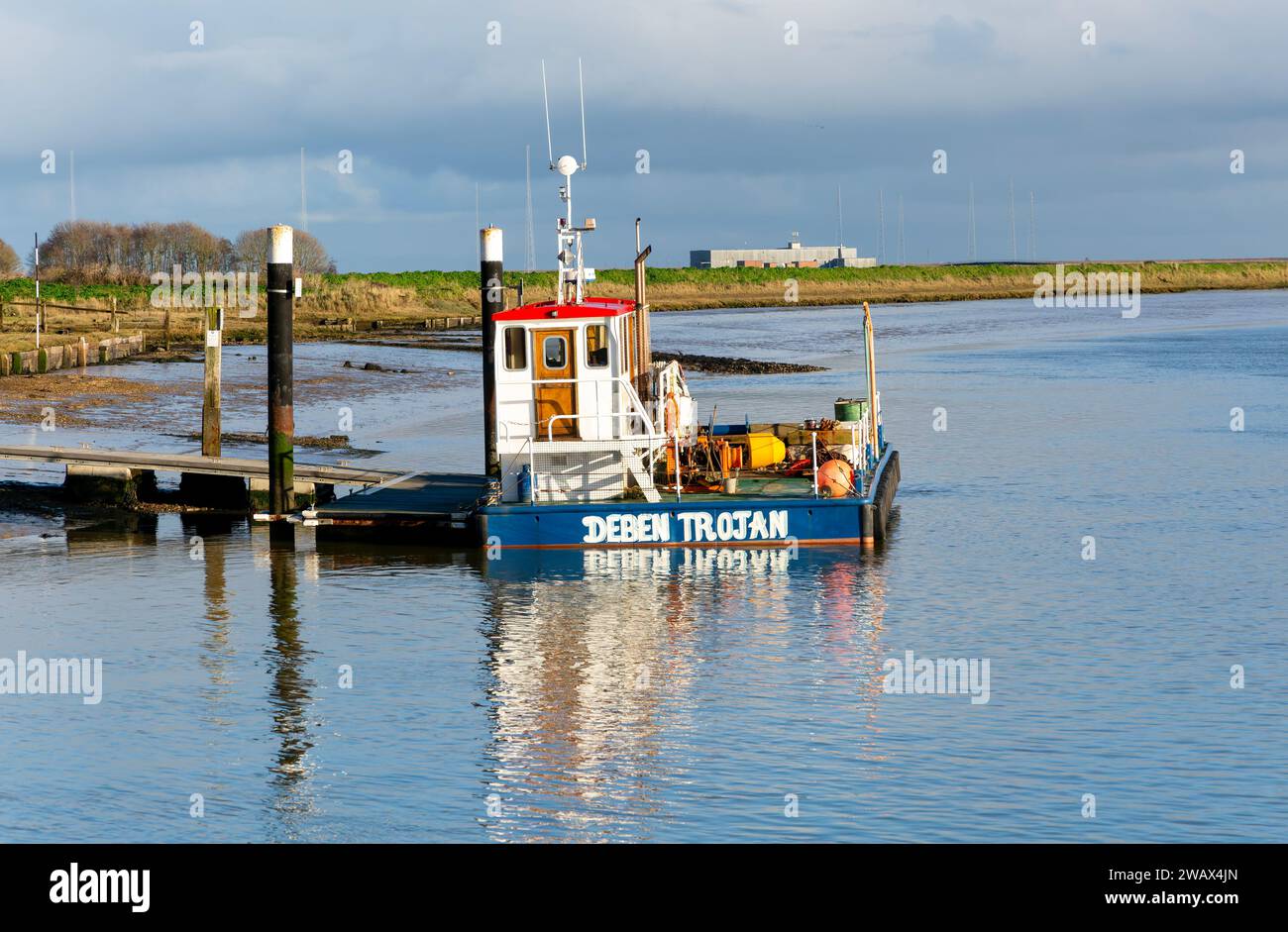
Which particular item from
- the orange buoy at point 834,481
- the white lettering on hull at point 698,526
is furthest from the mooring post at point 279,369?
the orange buoy at point 834,481

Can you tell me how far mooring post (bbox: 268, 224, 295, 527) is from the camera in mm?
27297

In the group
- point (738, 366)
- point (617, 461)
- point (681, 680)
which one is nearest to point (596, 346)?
point (617, 461)

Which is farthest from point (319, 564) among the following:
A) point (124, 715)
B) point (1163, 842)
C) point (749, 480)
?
point (1163, 842)

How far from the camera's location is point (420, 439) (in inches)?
1665

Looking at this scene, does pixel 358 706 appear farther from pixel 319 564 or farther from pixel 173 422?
pixel 173 422

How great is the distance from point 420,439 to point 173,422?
6.92 metres

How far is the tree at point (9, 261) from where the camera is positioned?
13150cm

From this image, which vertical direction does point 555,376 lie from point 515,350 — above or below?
below
